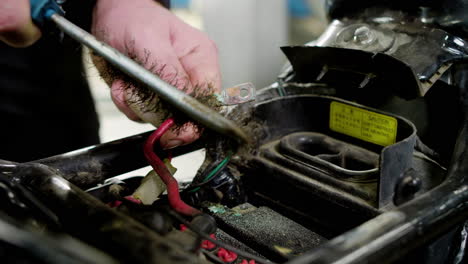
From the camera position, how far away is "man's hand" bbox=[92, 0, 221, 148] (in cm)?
73

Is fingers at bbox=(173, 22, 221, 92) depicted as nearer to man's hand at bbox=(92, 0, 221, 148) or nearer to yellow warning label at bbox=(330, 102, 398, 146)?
man's hand at bbox=(92, 0, 221, 148)

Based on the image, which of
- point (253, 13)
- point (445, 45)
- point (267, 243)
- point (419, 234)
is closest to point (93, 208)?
point (267, 243)

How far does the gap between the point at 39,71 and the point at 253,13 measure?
4.59 ft

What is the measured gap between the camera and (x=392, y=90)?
691mm

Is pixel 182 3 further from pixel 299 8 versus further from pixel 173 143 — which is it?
pixel 173 143

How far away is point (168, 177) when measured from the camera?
615 millimetres

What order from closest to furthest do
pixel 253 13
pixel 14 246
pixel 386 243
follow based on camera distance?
pixel 14 246
pixel 386 243
pixel 253 13

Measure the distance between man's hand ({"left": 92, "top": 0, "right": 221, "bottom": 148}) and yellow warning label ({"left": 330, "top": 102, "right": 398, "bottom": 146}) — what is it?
0.21 m

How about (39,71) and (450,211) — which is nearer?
(450,211)

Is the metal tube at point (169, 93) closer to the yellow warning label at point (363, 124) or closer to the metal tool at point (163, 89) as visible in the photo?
the metal tool at point (163, 89)

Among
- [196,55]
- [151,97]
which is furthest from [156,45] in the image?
[151,97]

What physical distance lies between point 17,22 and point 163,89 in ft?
1.28

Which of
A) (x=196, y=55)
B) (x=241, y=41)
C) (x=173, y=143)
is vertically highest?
(x=196, y=55)

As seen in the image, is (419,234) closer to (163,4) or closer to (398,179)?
(398,179)
